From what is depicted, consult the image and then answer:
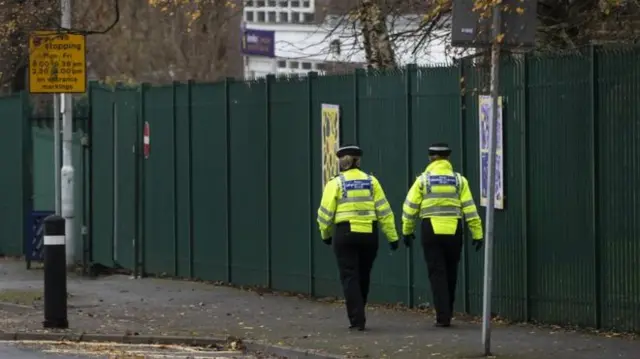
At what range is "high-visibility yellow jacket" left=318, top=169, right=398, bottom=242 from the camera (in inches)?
499

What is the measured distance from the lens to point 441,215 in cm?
1256

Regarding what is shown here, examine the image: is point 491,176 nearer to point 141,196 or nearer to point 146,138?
point 146,138

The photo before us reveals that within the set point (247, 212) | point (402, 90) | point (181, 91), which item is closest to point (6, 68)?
point (181, 91)

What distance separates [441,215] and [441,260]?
0.45 m

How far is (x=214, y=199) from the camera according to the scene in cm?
1797

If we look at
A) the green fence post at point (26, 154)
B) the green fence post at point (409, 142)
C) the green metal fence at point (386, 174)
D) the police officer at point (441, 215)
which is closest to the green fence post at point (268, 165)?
the green metal fence at point (386, 174)

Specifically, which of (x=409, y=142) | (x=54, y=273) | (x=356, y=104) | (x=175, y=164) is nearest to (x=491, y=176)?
(x=409, y=142)

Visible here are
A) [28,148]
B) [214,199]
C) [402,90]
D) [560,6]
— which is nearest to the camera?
[402,90]

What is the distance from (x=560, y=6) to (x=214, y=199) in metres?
5.50

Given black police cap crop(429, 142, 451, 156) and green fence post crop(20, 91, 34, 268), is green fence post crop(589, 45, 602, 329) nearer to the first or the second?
black police cap crop(429, 142, 451, 156)

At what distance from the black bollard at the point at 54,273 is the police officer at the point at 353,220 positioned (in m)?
2.70

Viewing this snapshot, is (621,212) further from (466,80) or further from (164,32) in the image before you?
(164,32)

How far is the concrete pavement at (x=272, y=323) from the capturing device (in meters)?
11.2

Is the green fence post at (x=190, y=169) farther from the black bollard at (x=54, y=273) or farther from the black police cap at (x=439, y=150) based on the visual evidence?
the black police cap at (x=439, y=150)
